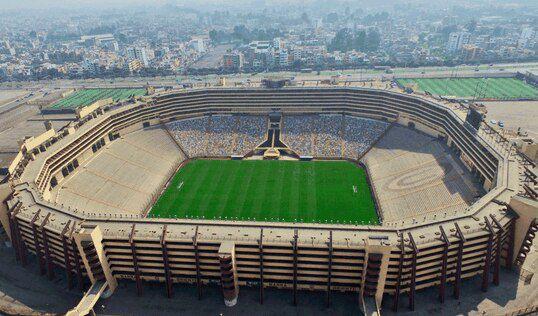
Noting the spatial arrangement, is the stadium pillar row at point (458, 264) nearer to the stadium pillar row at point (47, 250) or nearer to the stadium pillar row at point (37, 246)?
the stadium pillar row at point (47, 250)

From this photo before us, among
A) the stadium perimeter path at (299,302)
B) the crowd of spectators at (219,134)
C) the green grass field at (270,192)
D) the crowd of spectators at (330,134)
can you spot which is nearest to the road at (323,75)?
the crowd of spectators at (219,134)

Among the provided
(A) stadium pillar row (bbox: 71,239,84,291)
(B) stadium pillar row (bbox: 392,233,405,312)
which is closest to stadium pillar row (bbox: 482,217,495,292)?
(B) stadium pillar row (bbox: 392,233,405,312)

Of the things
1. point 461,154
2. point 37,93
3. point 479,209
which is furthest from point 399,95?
point 37,93

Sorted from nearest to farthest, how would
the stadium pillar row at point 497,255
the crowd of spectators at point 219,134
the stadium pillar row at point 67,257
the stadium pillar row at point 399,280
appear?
the stadium pillar row at point 399,280, the stadium pillar row at point 497,255, the stadium pillar row at point 67,257, the crowd of spectators at point 219,134

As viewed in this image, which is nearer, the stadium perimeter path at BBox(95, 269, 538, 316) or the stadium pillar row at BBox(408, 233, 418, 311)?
the stadium pillar row at BBox(408, 233, 418, 311)

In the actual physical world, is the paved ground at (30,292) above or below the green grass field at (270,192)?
above

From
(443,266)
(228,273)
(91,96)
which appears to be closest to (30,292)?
(228,273)

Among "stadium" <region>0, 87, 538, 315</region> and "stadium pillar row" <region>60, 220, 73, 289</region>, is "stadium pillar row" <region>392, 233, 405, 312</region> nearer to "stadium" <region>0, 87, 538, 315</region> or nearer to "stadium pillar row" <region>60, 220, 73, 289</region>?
"stadium" <region>0, 87, 538, 315</region>

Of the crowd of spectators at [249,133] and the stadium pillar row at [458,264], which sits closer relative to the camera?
the stadium pillar row at [458,264]
